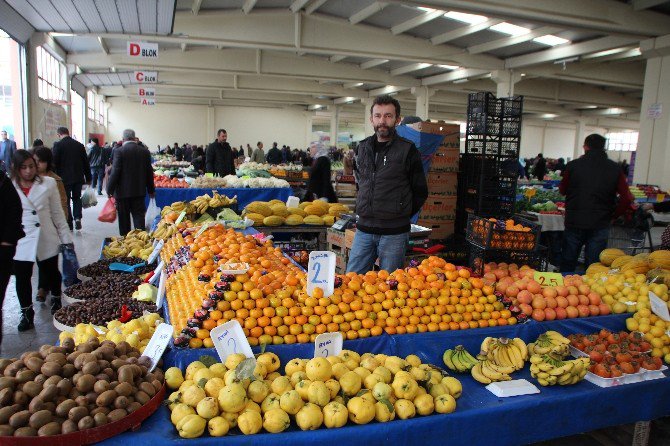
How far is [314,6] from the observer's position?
39.2 ft

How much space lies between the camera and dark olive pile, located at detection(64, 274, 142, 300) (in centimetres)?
390

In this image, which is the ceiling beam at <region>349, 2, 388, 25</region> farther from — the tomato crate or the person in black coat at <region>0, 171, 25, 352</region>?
the person in black coat at <region>0, 171, 25, 352</region>

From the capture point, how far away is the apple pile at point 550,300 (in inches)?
120

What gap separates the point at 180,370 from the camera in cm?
222

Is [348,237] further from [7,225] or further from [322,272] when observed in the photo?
[7,225]

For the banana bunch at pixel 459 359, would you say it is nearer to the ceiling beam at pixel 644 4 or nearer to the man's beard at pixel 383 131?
the man's beard at pixel 383 131

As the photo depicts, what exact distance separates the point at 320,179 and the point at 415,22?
20.7ft

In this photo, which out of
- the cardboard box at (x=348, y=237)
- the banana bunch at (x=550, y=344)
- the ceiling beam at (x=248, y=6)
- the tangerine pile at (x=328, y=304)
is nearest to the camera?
the tangerine pile at (x=328, y=304)

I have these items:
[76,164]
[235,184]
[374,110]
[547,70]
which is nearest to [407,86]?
[547,70]

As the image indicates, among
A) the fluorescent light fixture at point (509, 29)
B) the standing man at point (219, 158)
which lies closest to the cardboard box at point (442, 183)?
the standing man at point (219, 158)

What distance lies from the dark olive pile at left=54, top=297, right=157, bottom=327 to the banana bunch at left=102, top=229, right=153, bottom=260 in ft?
5.42

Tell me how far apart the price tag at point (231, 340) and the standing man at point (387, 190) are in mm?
1526

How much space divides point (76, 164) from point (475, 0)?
7141 mm

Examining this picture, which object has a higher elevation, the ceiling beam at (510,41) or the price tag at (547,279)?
the ceiling beam at (510,41)
